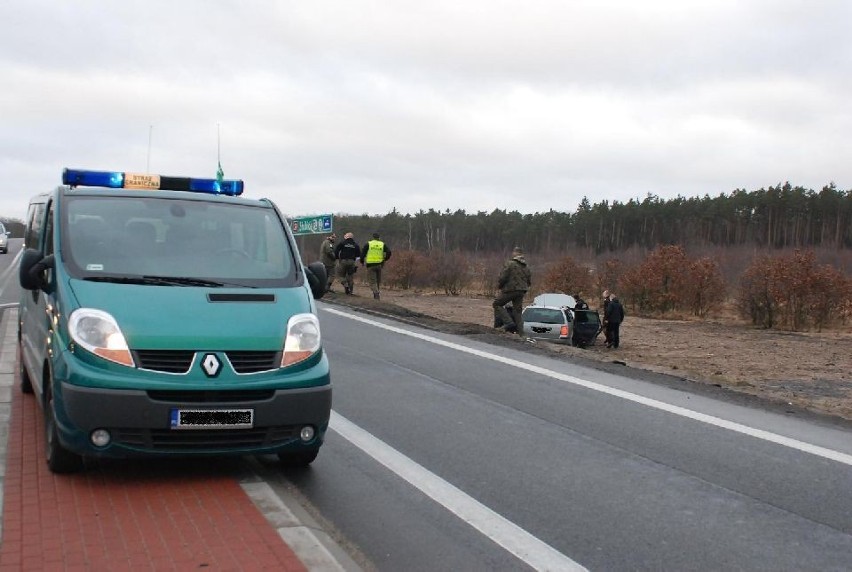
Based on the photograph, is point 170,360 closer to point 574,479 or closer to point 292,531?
point 292,531

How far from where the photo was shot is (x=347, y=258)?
24.2 m

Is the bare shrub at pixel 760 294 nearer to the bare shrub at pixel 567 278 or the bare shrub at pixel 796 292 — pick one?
the bare shrub at pixel 796 292

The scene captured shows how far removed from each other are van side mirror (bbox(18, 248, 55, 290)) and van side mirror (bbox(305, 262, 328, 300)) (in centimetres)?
191

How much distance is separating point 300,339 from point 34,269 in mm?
2030

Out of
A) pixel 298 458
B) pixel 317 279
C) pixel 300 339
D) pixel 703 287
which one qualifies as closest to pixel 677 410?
pixel 317 279

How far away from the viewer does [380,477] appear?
6.30 m

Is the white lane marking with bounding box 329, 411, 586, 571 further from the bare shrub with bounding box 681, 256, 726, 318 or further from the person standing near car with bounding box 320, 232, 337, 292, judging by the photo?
the bare shrub with bounding box 681, 256, 726, 318

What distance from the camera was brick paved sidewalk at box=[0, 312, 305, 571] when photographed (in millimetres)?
4336

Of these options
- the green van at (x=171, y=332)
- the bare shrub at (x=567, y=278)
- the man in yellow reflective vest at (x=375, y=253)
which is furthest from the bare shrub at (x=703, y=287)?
the green van at (x=171, y=332)

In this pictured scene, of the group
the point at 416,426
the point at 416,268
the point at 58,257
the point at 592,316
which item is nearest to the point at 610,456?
the point at 416,426

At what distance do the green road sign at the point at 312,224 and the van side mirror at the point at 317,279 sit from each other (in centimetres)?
1757

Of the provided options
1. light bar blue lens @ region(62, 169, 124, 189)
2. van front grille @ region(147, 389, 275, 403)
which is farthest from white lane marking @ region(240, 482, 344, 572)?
light bar blue lens @ region(62, 169, 124, 189)

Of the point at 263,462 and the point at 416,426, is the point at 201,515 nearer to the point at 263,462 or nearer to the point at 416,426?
the point at 263,462

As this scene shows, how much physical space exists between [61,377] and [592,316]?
23.2m
